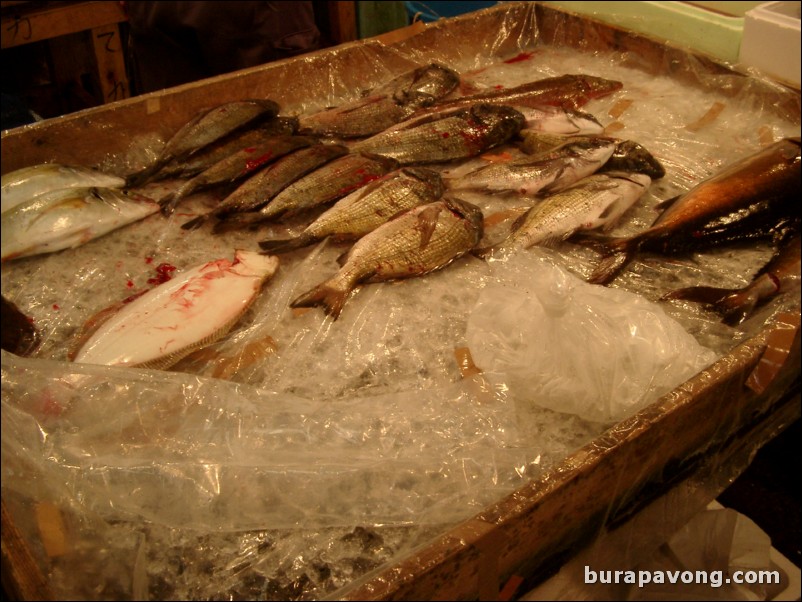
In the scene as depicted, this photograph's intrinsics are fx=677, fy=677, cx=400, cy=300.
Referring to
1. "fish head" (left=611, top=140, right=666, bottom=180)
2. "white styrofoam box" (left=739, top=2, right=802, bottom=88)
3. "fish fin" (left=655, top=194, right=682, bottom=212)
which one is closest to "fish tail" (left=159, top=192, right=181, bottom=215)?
"fish head" (left=611, top=140, right=666, bottom=180)

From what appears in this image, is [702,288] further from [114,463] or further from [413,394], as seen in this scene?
[114,463]

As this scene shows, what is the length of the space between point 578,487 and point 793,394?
1287 mm

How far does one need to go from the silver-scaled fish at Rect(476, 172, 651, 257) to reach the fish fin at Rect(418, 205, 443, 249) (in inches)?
7.5

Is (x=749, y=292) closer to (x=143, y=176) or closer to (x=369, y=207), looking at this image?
(x=369, y=207)

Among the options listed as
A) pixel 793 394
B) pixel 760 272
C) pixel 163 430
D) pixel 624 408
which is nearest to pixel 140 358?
pixel 163 430

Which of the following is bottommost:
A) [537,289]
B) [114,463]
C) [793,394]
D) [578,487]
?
[793,394]

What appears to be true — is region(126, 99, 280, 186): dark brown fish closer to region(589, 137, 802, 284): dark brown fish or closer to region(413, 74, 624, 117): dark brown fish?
region(413, 74, 624, 117): dark brown fish

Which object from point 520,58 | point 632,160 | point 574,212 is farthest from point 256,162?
point 520,58

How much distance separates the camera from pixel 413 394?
1797mm

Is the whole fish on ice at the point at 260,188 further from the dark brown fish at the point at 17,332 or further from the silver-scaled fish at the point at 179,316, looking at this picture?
the dark brown fish at the point at 17,332

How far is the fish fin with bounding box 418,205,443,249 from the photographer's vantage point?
2.29 m

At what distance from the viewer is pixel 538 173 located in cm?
269

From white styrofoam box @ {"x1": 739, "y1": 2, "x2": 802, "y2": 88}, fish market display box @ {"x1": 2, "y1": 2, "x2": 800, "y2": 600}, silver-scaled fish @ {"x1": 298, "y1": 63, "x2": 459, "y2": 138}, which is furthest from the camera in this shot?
white styrofoam box @ {"x1": 739, "y1": 2, "x2": 802, "y2": 88}

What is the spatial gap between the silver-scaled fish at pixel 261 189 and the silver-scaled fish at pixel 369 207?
0.69 feet
